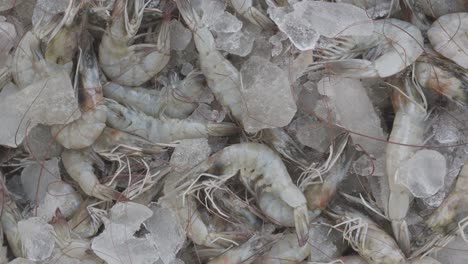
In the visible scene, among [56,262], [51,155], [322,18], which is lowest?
[56,262]

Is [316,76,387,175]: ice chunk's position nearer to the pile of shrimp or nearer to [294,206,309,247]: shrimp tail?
the pile of shrimp

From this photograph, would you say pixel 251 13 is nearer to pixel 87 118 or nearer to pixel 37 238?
pixel 87 118

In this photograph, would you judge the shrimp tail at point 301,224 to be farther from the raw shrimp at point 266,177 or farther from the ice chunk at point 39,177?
the ice chunk at point 39,177

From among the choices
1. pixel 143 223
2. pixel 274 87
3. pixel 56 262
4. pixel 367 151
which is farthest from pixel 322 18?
pixel 56 262

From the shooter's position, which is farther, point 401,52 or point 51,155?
point 51,155

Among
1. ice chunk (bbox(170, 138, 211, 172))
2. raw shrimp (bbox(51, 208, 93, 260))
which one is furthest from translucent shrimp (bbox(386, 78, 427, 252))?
raw shrimp (bbox(51, 208, 93, 260))

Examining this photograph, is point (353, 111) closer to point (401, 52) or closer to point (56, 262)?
point (401, 52)

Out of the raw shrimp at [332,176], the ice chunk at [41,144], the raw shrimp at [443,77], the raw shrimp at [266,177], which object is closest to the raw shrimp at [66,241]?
the ice chunk at [41,144]
